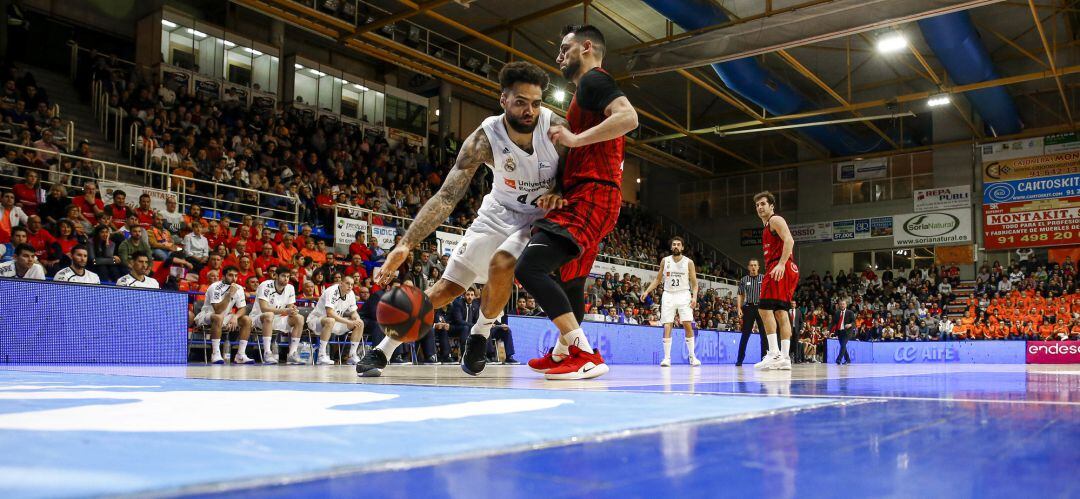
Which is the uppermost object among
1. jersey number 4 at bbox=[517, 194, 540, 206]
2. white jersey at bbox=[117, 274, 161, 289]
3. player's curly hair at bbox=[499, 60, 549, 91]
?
player's curly hair at bbox=[499, 60, 549, 91]

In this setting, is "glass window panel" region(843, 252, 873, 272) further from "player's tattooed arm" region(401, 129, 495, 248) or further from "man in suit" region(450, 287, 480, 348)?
"player's tattooed arm" region(401, 129, 495, 248)

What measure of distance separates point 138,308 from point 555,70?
13.6 m

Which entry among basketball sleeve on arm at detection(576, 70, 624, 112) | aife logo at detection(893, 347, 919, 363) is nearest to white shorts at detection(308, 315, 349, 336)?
basketball sleeve on arm at detection(576, 70, 624, 112)

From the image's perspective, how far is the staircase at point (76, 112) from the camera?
46.5ft

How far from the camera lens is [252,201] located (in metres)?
13.5

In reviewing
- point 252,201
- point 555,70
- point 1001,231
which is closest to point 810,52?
point 555,70

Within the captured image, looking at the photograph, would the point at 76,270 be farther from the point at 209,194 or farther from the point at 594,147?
the point at 594,147

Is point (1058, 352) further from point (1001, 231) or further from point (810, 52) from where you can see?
point (810, 52)

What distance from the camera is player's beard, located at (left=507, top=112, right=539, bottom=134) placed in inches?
146

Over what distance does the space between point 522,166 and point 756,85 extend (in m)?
15.8

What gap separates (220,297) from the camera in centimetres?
906

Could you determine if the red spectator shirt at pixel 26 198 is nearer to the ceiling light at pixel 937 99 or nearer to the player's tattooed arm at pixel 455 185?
the player's tattooed arm at pixel 455 185

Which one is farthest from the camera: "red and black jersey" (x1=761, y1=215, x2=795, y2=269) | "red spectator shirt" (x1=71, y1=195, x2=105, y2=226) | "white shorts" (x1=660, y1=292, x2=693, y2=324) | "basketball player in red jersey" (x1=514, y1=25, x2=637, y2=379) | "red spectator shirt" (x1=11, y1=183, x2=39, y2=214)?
"white shorts" (x1=660, y1=292, x2=693, y2=324)

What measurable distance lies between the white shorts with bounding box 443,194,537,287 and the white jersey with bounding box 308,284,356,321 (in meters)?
6.09
